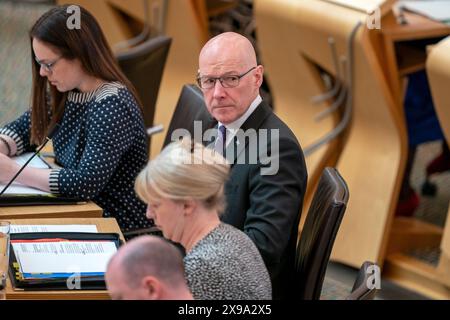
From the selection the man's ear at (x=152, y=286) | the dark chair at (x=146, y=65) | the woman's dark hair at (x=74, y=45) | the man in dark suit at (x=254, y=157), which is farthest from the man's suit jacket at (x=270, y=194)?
the dark chair at (x=146, y=65)

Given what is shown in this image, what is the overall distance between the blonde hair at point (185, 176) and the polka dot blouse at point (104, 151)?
2.62 ft

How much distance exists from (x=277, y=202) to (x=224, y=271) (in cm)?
47

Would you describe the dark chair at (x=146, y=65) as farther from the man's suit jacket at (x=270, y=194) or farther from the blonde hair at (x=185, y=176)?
the blonde hair at (x=185, y=176)

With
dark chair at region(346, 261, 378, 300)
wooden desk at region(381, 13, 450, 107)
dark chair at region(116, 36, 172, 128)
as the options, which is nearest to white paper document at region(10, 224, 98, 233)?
dark chair at region(346, 261, 378, 300)

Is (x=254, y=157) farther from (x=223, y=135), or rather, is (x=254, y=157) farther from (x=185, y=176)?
(x=185, y=176)

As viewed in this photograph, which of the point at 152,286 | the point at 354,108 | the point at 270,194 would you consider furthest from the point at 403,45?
the point at 152,286

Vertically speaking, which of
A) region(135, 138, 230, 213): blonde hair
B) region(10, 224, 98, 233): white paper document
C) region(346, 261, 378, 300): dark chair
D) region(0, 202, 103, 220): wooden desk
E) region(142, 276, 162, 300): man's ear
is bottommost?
region(10, 224, 98, 233): white paper document

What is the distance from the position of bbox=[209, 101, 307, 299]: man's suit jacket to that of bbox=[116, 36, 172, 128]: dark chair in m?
1.08

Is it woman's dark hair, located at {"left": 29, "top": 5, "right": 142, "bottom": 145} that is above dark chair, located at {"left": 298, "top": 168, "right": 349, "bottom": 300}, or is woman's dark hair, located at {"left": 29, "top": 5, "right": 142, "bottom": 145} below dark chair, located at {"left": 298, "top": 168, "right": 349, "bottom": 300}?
above

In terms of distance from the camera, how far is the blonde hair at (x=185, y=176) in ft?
6.30

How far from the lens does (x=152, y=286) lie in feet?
5.39

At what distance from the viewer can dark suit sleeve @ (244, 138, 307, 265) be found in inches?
91.6

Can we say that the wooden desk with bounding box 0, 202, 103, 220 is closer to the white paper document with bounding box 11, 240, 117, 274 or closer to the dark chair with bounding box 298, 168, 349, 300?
the white paper document with bounding box 11, 240, 117, 274

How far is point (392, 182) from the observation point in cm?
387
